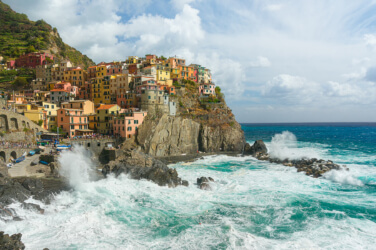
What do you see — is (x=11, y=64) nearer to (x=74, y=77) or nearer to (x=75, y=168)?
(x=74, y=77)

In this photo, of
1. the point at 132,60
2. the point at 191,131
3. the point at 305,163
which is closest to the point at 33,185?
the point at 191,131

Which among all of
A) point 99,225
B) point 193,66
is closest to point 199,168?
point 99,225

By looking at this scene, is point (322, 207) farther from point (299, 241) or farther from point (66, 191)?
point (66, 191)

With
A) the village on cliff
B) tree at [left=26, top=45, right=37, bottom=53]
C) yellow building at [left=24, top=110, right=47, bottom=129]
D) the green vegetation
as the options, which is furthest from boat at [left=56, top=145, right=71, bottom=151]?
tree at [left=26, top=45, right=37, bottom=53]

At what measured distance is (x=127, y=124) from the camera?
175 ft

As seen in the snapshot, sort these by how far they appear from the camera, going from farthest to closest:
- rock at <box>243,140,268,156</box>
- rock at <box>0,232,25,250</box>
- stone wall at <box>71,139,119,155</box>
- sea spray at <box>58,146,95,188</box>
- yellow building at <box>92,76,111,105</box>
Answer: yellow building at <box>92,76,111,105</box>
rock at <box>243,140,268,156</box>
stone wall at <box>71,139,119,155</box>
sea spray at <box>58,146,95,188</box>
rock at <box>0,232,25,250</box>

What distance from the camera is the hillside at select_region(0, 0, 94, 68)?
307 feet

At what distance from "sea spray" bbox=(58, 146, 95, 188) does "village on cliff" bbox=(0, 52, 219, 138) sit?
9128mm

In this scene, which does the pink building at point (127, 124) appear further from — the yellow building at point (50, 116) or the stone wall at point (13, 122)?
the stone wall at point (13, 122)

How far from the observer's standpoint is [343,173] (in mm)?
40375

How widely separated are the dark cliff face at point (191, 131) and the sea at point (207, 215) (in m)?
18.4

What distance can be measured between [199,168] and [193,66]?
50696 mm

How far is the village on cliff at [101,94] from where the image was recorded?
53.8m

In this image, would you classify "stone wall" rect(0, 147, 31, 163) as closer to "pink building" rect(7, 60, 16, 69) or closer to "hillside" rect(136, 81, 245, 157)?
"hillside" rect(136, 81, 245, 157)
